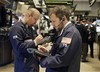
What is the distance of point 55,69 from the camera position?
7.52ft

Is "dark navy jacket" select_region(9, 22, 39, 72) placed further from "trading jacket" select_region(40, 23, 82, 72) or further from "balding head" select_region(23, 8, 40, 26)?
"trading jacket" select_region(40, 23, 82, 72)

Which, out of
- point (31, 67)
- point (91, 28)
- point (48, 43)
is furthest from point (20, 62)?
point (91, 28)

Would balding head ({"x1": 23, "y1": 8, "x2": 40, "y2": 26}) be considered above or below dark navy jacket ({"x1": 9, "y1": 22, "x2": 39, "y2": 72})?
above

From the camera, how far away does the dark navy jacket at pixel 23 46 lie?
2.83 m

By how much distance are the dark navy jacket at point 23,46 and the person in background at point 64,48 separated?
0.59m

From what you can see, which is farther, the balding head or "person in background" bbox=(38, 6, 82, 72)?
the balding head

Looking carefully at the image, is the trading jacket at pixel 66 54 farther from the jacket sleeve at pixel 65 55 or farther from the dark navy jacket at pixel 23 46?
the dark navy jacket at pixel 23 46

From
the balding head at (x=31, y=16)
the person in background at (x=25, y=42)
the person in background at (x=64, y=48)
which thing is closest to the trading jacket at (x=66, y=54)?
the person in background at (x=64, y=48)

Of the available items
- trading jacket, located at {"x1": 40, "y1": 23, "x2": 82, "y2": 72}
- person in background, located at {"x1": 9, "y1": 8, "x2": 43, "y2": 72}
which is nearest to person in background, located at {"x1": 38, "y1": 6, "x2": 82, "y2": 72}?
trading jacket, located at {"x1": 40, "y1": 23, "x2": 82, "y2": 72}

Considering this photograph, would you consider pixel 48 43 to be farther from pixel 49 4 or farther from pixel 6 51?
pixel 49 4

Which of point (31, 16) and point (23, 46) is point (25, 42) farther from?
point (31, 16)

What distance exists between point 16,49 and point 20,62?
7.5 inches

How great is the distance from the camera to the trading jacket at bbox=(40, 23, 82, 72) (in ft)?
7.01

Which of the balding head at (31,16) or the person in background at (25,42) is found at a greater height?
→ the balding head at (31,16)
